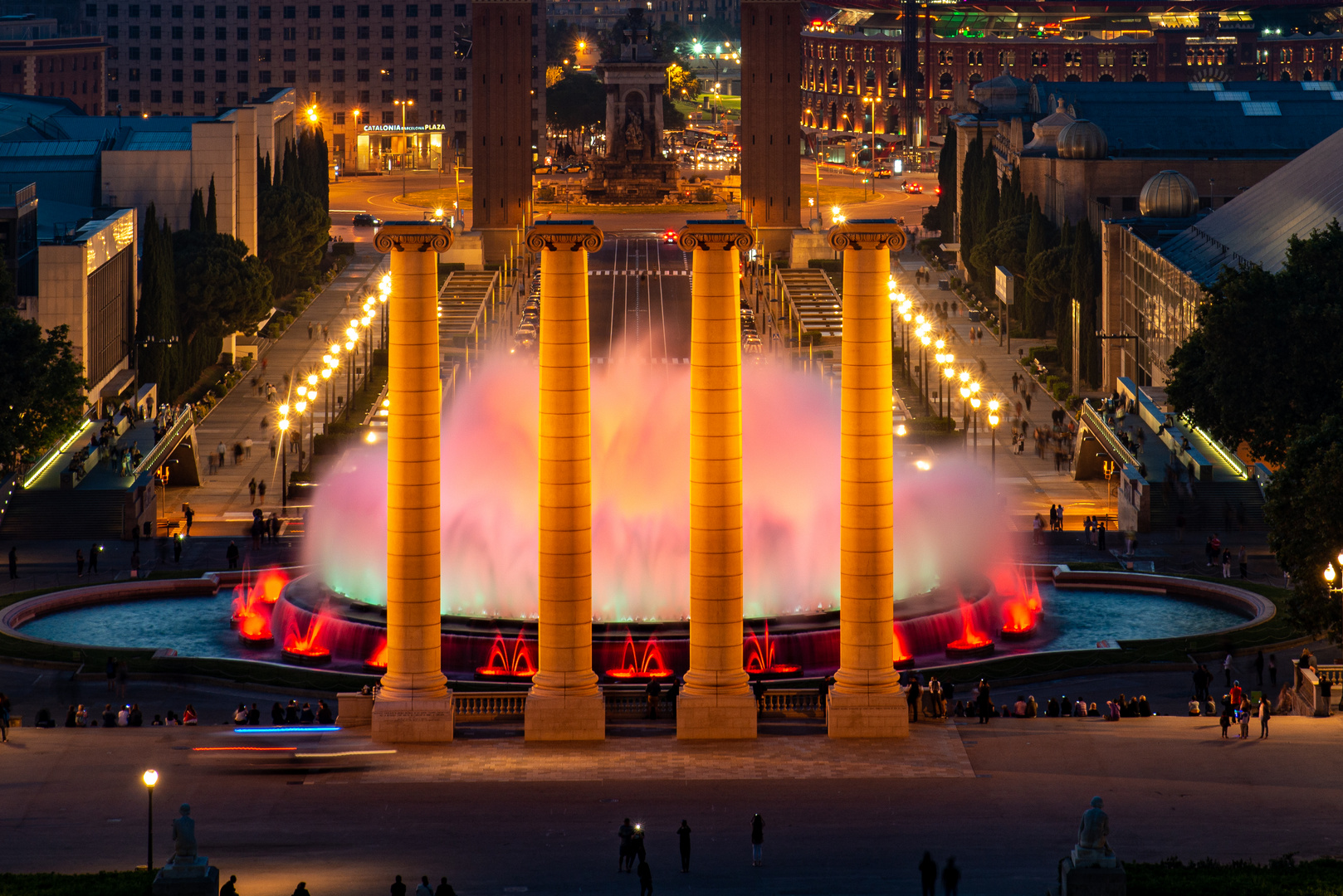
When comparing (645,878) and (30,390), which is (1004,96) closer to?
(30,390)

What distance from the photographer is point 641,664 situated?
66812 millimetres

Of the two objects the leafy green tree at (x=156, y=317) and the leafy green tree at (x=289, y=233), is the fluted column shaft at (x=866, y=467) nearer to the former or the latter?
the leafy green tree at (x=156, y=317)

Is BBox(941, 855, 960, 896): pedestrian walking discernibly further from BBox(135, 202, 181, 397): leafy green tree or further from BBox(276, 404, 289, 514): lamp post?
BBox(135, 202, 181, 397): leafy green tree

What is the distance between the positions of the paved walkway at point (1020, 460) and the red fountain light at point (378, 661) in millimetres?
32945

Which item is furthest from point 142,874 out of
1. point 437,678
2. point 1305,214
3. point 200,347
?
point 200,347

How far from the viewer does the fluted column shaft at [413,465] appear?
5594 centimetres

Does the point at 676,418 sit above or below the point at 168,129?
below

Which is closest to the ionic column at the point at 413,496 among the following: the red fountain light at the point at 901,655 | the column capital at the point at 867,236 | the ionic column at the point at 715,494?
the ionic column at the point at 715,494

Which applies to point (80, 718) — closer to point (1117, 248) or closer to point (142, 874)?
point (142, 874)

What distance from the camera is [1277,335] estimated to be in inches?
3504

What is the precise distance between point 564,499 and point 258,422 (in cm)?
6515

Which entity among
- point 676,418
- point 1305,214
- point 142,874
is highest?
point 1305,214

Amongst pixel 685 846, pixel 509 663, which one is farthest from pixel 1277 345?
pixel 685 846

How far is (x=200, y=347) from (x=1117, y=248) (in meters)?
46.7
